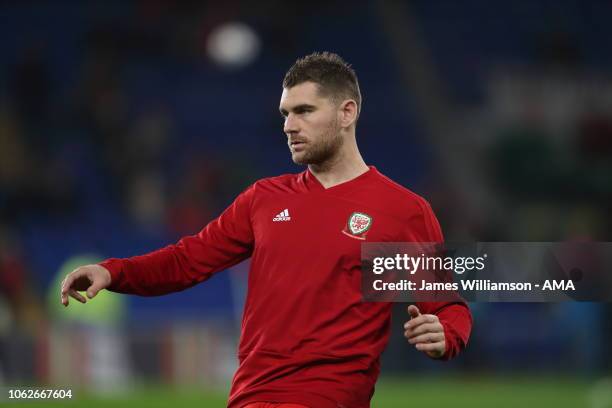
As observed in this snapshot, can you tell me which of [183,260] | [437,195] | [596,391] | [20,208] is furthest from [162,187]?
[183,260]

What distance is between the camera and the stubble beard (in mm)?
4516

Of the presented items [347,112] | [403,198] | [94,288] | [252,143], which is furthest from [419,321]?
[252,143]

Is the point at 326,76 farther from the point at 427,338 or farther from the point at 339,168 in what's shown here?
the point at 427,338

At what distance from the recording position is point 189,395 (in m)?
11.7

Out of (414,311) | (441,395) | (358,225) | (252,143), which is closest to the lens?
(414,311)

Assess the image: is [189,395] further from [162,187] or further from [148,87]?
[148,87]

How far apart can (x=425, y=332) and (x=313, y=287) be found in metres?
0.46

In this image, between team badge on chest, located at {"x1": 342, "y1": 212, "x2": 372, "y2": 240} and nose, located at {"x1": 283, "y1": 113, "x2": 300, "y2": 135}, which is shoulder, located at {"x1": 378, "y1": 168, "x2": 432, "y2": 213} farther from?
nose, located at {"x1": 283, "y1": 113, "x2": 300, "y2": 135}

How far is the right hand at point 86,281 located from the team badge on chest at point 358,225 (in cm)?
86

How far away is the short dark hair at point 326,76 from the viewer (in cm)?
453

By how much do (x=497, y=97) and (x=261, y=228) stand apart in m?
16.1

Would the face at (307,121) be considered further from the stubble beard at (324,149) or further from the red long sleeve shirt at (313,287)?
the red long sleeve shirt at (313,287)

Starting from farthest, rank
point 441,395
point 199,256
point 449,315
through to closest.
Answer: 1. point 441,395
2. point 199,256
3. point 449,315

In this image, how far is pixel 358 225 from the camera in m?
4.42
